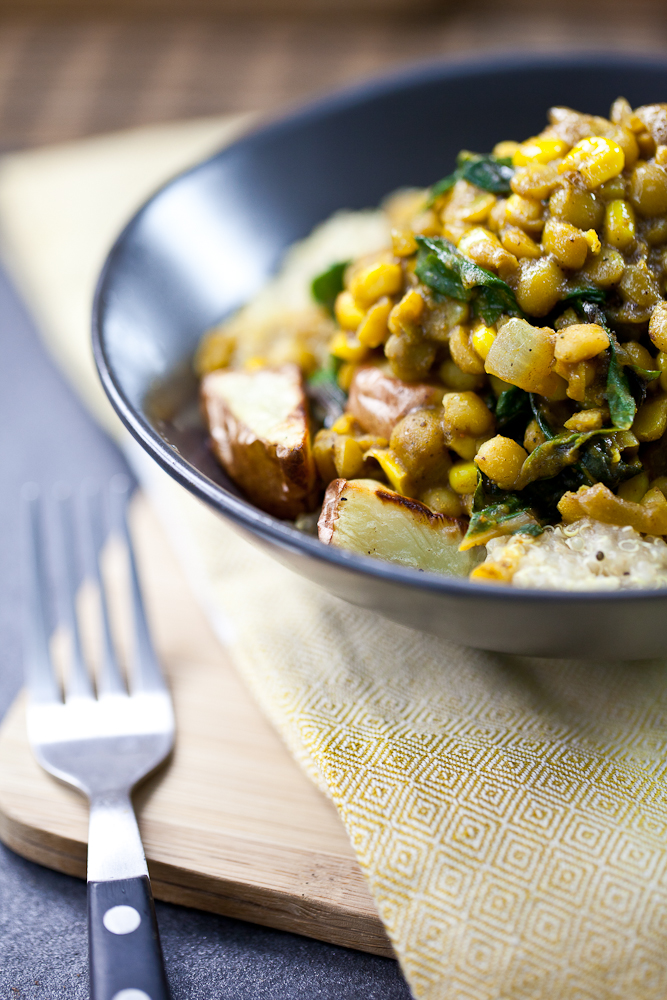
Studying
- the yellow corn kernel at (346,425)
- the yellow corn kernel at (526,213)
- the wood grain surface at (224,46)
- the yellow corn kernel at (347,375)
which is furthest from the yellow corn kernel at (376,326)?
the wood grain surface at (224,46)

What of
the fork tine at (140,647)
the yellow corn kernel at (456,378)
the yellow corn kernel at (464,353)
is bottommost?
the fork tine at (140,647)

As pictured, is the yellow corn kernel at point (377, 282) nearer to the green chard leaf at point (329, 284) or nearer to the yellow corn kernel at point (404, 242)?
the yellow corn kernel at point (404, 242)

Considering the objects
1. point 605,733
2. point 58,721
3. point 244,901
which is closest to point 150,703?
point 58,721

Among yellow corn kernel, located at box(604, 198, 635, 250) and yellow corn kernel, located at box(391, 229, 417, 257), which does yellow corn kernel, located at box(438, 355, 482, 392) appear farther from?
yellow corn kernel, located at box(604, 198, 635, 250)

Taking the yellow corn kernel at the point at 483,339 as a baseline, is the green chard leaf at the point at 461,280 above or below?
Result: above

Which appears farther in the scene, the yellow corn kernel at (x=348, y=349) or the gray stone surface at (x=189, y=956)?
the yellow corn kernel at (x=348, y=349)

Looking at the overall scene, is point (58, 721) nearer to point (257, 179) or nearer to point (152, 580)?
point (152, 580)
